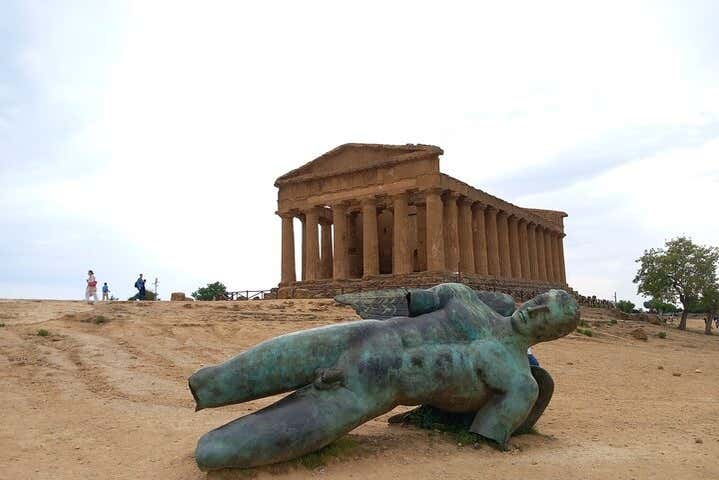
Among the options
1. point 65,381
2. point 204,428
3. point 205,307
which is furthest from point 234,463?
point 205,307

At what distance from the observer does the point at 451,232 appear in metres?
32.9

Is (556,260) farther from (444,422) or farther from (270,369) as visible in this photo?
(270,369)

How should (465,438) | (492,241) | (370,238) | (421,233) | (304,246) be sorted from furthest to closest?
(304,246)
(492,241)
(421,233)
(370,238)
(465,438)

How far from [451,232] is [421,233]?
Result: 123 inches

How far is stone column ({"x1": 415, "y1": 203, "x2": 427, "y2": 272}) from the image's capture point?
35.4m

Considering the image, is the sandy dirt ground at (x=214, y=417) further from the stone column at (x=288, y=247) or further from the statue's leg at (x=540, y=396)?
the stone column at (x=288, y=247)

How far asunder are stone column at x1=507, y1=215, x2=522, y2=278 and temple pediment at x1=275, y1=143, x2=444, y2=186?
43.7 ft

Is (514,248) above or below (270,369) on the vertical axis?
above

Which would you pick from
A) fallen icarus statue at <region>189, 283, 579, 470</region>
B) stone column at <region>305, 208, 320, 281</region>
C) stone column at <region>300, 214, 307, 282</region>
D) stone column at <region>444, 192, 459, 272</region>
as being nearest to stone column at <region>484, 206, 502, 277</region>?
stone column at <region>444, 192, 459, 272</region>

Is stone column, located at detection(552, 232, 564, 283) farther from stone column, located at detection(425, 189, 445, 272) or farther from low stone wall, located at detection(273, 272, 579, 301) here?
stone column, located at detection(425, 189, 445, 272)

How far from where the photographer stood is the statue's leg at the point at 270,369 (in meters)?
4.88

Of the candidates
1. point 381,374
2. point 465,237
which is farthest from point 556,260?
point 381,374

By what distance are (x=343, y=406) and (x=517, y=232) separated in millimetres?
39466

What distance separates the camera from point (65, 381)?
30.5 feet
